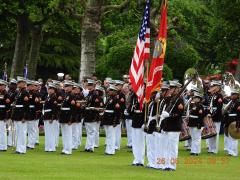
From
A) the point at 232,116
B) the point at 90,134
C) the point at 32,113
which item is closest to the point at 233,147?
the point at 232,116

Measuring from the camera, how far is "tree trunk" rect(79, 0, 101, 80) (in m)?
32.6

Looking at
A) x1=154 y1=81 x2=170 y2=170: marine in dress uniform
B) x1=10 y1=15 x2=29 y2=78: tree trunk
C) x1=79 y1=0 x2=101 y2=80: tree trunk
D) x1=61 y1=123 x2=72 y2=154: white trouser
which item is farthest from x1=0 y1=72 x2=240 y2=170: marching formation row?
x1=10 y1=15 x2=29 y2=78: tree trunk

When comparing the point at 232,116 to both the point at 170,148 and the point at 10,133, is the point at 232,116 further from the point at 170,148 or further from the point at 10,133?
the point at 10,133

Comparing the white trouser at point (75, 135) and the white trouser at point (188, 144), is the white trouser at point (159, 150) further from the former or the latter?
the white trouser at point (188, 144)

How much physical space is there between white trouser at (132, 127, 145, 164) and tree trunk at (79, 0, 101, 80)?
13288 millimetres

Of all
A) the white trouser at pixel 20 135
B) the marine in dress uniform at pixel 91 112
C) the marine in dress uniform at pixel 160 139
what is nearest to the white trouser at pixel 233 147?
the marine in dress uniform at pixel 91 112

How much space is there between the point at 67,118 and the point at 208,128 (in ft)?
13.9

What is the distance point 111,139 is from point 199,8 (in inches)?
1181

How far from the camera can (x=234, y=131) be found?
22406 mm

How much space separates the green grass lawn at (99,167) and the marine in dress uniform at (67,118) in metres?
0.35

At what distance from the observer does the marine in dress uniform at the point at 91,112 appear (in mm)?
23328

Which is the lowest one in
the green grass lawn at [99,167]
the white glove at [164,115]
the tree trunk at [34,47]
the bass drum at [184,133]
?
the green grass lawn at [99,167]

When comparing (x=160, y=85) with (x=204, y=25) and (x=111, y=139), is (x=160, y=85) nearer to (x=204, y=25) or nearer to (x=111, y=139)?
(x=111, y=139)

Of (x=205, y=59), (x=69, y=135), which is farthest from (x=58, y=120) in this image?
(x=205, y=59)
